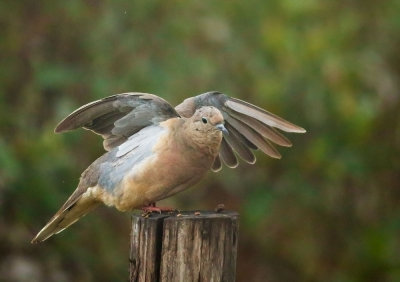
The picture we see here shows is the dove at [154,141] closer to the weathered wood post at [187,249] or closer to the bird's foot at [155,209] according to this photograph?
the bird's foot at [155,209]

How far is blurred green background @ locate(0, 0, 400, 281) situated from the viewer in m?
7.86

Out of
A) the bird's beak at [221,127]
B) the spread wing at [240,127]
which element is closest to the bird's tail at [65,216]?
the spread wing at [240,127]

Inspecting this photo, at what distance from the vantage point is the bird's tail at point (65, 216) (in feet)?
18.2

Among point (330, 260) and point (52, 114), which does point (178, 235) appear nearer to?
point (52, 114)

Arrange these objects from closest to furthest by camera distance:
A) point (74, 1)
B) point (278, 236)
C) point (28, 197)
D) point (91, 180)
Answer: point (91, 180) → point (28, 197) → point (74, 1) → point (278, 236)

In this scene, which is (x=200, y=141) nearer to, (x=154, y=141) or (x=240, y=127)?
(x=154, y=141)

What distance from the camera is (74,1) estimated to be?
26.6ft

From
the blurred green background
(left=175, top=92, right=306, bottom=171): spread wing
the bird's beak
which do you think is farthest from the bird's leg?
the blurred green background

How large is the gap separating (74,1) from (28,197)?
1.81 meters

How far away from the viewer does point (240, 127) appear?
5.66 m

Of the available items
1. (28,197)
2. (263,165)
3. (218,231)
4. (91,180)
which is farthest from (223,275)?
(263,165)

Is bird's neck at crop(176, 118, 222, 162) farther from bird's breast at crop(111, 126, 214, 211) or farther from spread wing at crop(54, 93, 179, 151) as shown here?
spread wing at crop(54, 93, 179, 151)

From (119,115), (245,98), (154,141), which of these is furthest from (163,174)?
(245,98)

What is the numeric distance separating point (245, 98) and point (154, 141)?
10.8ft
